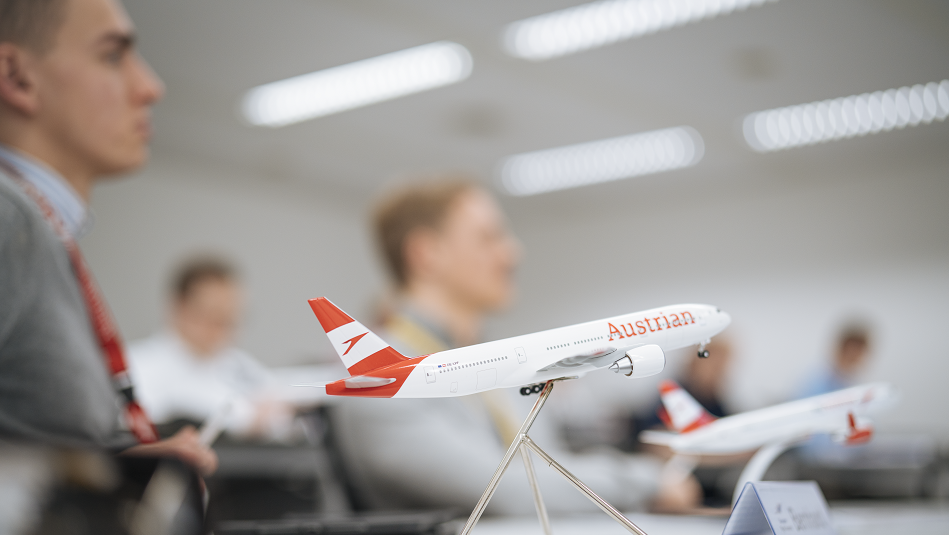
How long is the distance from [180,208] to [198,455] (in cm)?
717

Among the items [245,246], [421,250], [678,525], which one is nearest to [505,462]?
[678,525]

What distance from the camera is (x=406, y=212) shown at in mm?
1649

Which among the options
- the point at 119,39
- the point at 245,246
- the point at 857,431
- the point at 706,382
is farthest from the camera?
the point at 245,246

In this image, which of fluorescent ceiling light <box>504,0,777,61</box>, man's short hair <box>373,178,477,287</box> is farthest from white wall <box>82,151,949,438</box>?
man's short hair <box>373,178,477,287</box>

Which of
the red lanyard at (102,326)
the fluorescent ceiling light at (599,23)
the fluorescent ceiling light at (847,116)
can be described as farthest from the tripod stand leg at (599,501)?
the fluorescent ceiling light at (847,116)

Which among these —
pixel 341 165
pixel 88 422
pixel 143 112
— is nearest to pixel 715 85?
pixel 341 165

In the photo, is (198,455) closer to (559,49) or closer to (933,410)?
(559,49)

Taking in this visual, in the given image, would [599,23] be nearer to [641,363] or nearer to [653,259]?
[641,363]

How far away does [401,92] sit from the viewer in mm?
5789

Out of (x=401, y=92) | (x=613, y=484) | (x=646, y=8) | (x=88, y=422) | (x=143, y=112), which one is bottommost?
(x=613, y=484)

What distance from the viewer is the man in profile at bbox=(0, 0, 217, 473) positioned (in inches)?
32.4

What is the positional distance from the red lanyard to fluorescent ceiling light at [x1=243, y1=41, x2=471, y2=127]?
417cm

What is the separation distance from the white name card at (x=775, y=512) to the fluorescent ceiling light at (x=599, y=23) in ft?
12.8

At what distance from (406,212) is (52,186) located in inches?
29.9
